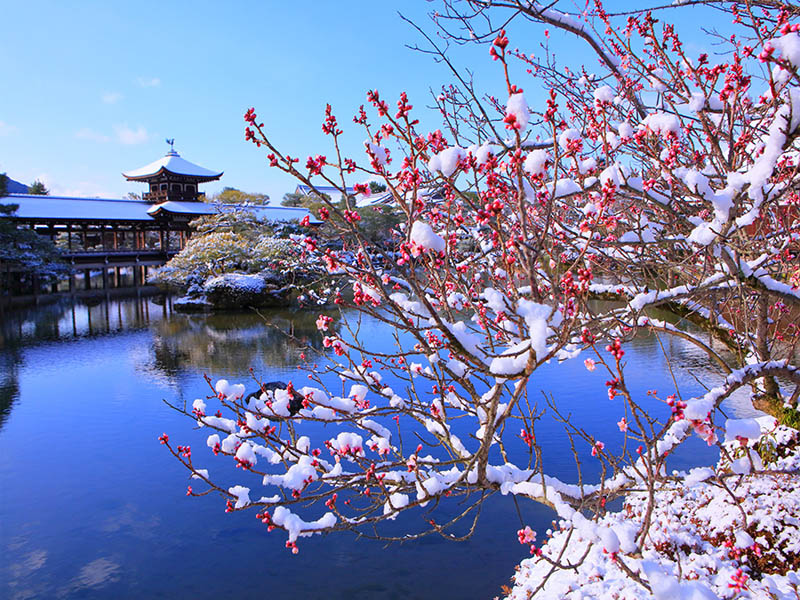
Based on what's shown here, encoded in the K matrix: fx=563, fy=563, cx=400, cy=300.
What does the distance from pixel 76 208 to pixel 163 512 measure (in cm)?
2866

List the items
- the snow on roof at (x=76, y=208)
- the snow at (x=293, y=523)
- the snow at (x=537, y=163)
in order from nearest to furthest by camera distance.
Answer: the snow at (x=537, y=163) < the snow at (x=293, y=523) < the snow on roof at (x=76, y=208)

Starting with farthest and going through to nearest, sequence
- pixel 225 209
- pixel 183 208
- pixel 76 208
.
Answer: pixel 183 208 → pixel 76 208 → pixel 225 209

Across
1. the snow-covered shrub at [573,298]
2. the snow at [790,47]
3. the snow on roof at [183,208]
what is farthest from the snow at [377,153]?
the snow on roof at [183,208]

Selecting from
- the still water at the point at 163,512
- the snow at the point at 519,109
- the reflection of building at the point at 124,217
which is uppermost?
the reflection of building at the point at 124,217

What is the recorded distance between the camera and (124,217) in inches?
1224

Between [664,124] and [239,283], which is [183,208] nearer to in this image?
[239,283]

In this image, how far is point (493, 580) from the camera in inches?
205

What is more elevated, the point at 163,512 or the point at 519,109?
the point at 519,109

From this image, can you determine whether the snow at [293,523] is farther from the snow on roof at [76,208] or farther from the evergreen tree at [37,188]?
the evergreen tree at [37,188]

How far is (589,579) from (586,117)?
367 cm

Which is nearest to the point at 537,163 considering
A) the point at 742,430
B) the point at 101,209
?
the point at 742,430

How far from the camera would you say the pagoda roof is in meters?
35.4

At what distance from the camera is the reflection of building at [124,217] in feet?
92.1

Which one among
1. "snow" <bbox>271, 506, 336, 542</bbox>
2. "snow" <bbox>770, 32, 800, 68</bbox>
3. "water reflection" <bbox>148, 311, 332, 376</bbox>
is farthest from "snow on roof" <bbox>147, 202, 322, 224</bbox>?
"snow" <bbox>770, 32, 800, 68</bbox>
